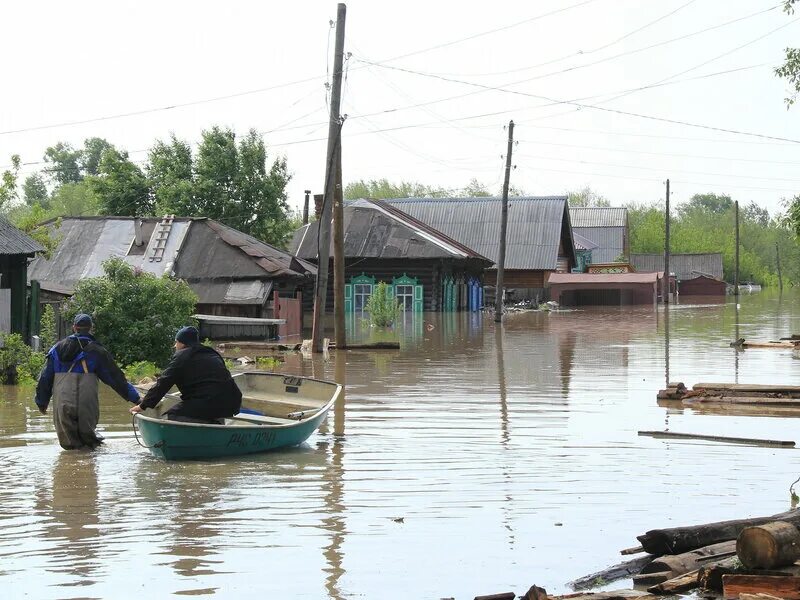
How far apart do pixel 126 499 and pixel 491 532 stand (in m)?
3.48

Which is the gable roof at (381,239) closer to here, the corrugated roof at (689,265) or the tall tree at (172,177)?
the tall tree at (172,177)

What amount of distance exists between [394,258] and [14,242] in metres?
33.3

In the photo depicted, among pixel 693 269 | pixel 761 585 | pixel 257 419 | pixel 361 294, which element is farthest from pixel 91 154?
pixel 761 585

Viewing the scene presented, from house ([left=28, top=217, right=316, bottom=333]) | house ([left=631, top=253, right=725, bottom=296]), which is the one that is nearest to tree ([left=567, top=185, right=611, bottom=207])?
house ([left=631, top=253, right=725, bottom=296])

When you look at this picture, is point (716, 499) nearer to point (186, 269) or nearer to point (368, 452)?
point (368, 452)

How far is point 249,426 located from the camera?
12.6 meters

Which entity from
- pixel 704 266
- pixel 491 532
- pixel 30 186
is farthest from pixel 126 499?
pixel 30 186

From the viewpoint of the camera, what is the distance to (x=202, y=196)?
62.4 meters

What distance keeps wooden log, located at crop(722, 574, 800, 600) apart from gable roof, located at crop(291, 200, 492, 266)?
4763 cm

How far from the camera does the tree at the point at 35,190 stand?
12288 centimetres

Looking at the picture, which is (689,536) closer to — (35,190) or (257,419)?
(257,419)

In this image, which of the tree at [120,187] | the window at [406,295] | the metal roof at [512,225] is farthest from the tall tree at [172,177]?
the metal roof at [512,225]

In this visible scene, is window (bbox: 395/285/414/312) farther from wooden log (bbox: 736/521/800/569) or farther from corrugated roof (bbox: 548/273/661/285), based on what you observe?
wooden log (bbox: 736/521/800/569)

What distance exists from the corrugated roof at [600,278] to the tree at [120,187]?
2553 centimetres
